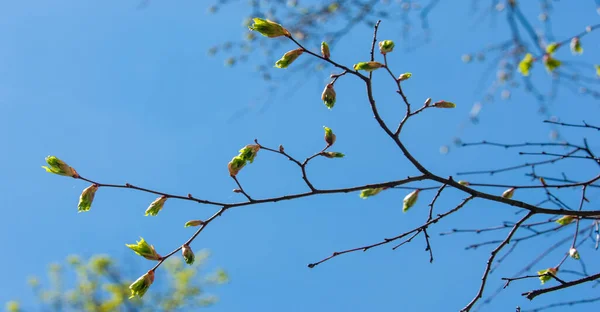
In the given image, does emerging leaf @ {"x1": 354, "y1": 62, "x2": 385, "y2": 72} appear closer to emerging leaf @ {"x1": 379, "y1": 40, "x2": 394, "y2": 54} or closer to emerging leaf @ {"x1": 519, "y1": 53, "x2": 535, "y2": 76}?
emerging leaf @ {"x1": 379, "y1": 40, "x2": 394, "y2": 54}

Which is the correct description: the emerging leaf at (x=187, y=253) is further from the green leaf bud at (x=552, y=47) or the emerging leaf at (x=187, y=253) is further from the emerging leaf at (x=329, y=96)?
the green leaf bud at (x=552, y=47)

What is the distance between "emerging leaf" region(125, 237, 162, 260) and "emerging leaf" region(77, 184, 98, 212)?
18 cm

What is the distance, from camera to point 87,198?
1.76 meters

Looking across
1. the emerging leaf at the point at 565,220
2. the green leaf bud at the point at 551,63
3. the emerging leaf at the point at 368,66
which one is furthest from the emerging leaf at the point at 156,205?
the emerging leaf at the point at 565,220

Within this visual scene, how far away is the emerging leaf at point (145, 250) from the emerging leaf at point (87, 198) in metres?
0.18

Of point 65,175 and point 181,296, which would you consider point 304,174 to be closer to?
point 65,175

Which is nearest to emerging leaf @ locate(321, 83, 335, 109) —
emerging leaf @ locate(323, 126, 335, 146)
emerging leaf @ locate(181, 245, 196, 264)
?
emerging leaf @ locate(323, 126, 335, 146)

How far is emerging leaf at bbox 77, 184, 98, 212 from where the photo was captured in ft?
5.78

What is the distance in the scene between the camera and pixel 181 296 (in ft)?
30.3

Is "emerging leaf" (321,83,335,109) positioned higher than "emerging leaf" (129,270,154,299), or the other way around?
"emerging leaf" (321,83,335,109)

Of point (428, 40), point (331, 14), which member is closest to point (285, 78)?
point (331, 14)

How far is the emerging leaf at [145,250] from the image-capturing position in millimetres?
1717

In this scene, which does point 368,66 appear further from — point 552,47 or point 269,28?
point 552,47

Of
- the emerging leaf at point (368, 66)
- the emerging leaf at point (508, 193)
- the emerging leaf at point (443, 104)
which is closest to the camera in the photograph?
the emerging leaf at point (368, 66)
